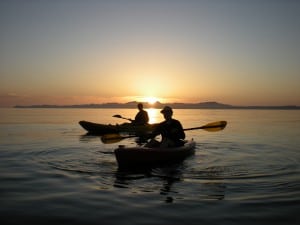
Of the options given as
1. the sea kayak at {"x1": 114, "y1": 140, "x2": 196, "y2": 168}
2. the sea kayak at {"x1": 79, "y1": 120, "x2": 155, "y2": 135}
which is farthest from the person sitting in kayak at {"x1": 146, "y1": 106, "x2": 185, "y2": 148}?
the sea kayak at {"x1": 79, "y1": 120, "x2": 155, "y2": 135}

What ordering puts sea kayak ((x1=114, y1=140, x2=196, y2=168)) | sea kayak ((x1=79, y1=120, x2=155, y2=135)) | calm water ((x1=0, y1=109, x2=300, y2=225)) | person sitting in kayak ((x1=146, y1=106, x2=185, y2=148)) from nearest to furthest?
calm water ((x1=0, y1=109, x2=300, y2=225))
sea kayak ((x1=114, y1=140, x2=196, y2=168))
person sitting in kayak ((x1=146, y1=106, x2=185, y2=148))
sea kayak ((x1=79, y1=120, x2=155, y2=135))

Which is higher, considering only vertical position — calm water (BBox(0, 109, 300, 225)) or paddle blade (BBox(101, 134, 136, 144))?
paddle blade (BBox(101, 134, 136, 144))

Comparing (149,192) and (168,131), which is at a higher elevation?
(168,131)

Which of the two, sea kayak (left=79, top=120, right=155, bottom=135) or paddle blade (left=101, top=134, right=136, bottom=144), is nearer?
paddle blade (left=101, top=134, right=136, bottom=144)

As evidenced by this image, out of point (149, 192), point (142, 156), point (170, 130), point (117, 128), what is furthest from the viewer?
point (117, 128)

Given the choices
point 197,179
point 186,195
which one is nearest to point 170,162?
point 197,179

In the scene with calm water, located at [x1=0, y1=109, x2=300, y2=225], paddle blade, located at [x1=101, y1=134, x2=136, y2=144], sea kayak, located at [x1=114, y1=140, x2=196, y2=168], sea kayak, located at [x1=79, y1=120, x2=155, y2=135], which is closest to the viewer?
calm water, located at [x1=0, y1=109, x2=300, y2=225]

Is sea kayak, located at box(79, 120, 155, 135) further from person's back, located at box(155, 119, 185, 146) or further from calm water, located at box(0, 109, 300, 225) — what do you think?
person's back, located at box(155, 119, 185, 146)

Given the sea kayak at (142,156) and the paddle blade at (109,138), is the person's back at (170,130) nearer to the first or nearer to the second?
the sea kayak at (142,156)

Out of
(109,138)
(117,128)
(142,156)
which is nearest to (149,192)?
(142,156)

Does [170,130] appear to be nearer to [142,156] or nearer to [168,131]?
[168,131]

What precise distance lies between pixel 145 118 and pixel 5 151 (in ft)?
29.6

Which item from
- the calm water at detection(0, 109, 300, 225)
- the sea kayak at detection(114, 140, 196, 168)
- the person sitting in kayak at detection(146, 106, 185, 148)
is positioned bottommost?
the calm water at detection(0, 109, 300, 225)

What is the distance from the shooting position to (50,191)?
24.4 ft
